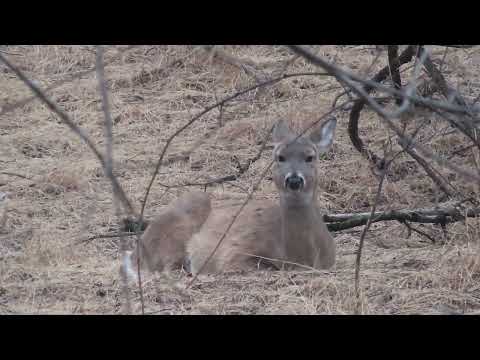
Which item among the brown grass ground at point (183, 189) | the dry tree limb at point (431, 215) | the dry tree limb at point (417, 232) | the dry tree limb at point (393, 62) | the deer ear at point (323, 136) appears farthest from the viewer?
the deer ear at point (323, 136)

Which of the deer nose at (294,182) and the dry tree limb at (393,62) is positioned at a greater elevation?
the dry tree limb at (393,62)

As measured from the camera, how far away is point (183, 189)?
8.85 m

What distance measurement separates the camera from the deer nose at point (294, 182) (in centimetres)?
672

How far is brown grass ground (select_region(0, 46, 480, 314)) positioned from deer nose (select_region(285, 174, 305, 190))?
2.37 feet

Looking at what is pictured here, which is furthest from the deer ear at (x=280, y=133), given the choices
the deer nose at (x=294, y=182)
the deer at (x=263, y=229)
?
the deer nose at (x=294, y=182)

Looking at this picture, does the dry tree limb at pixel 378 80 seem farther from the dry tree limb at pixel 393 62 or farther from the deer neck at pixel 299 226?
the deer neck at pixel 299 226

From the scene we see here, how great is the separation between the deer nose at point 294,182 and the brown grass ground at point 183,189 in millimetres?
722

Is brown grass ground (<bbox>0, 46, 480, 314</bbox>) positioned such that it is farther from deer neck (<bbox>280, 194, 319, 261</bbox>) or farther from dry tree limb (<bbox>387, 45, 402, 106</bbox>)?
dry tree limb (<bbox>387, 45, 402, 106</bbox>)

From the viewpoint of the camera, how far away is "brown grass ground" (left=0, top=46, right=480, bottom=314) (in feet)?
18.1

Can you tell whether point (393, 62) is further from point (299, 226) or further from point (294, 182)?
point (299, 226)

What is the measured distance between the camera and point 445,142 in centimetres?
906

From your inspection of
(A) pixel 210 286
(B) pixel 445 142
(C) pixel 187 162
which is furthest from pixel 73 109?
(A) pixel 210 286

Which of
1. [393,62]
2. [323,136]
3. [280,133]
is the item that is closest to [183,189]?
[280,133]
